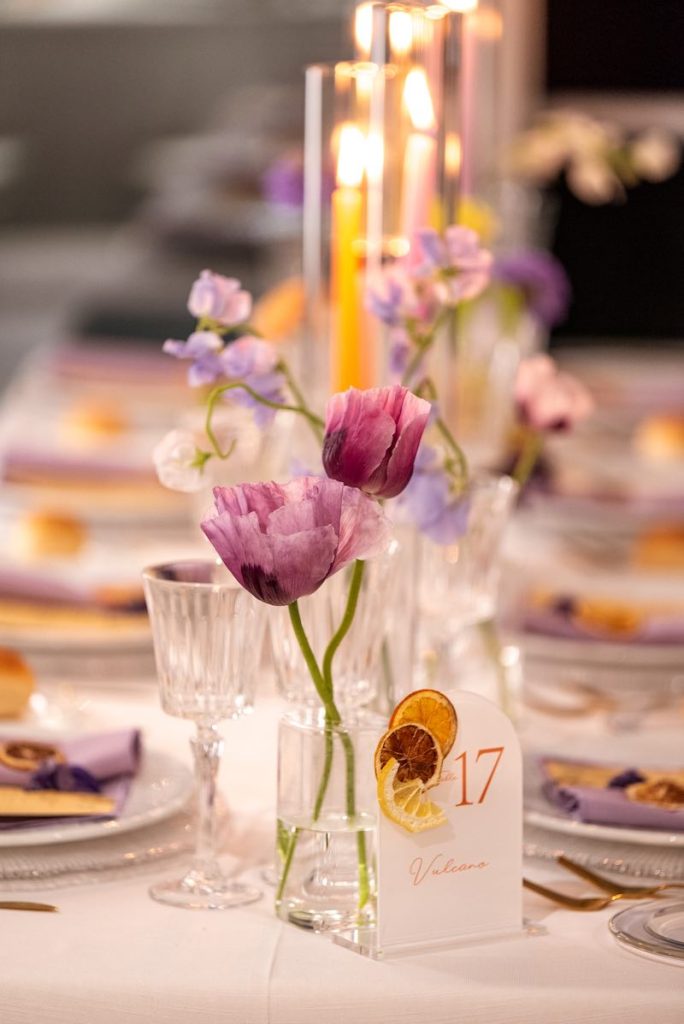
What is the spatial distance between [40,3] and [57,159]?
2.22 ft

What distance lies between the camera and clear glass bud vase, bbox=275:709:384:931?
982 millimetres

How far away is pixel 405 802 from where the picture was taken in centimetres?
95

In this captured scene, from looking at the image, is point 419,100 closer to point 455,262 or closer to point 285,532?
point 455,262

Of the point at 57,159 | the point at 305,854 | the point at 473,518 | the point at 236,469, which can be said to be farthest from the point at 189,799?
the point at 57,159

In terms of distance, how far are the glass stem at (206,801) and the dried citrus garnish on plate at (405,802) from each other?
0.14 metres

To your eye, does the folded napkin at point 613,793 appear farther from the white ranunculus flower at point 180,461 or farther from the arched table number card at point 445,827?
the white ranunculus flower at point 180,461

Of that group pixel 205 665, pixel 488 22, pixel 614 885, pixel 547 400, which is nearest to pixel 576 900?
pixel 614 885

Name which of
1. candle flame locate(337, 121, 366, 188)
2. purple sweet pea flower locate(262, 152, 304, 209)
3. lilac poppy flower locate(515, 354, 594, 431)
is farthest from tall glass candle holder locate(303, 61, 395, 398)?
purple sweet pea flower locate(262, 152, 304, 209)

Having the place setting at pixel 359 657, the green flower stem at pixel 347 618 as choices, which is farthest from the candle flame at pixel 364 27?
the green flower stem at pixel 347 618

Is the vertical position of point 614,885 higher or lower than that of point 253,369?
lower

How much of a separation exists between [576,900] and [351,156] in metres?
0.72

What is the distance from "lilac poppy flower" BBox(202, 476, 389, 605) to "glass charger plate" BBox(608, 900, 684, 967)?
0.28 m

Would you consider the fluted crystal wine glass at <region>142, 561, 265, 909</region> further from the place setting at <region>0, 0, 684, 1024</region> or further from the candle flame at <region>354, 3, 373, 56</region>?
the candle flame at <region>354, 3, 373, 56</region>

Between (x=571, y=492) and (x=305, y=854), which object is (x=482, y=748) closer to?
(x=305, y=854)
